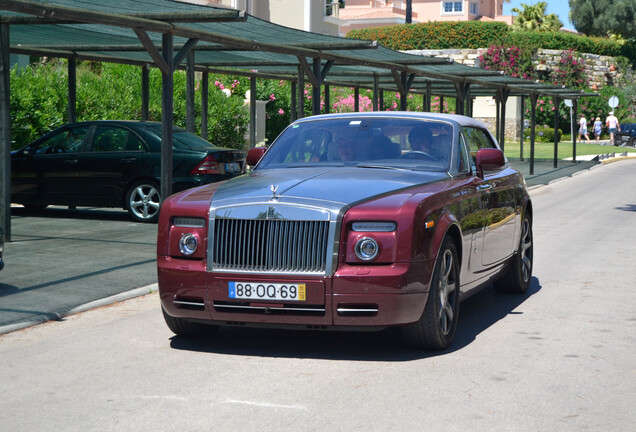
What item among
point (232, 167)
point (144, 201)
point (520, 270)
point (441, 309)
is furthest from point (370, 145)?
point (144, 201)

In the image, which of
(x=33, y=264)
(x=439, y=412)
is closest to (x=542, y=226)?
(x=33, y=264)

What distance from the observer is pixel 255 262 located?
653 cm

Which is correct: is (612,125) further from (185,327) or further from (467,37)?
(185,327)

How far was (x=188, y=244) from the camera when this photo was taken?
6742mm

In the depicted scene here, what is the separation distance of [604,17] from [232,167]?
77.0 m

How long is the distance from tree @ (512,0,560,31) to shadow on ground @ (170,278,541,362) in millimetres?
86222

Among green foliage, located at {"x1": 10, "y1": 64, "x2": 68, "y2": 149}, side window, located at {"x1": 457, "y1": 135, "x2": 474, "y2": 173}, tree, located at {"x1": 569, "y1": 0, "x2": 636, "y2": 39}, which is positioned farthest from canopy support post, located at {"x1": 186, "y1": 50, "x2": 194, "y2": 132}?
tree, located at {"x1": 569, "y1": 0, "x2": 636, "y2": 39}

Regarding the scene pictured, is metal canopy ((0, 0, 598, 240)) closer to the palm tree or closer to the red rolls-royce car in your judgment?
the red rolls-royce car

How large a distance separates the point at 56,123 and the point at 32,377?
53.1 ft

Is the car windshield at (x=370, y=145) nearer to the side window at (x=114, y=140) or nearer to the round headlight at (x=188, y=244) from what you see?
the round headlight at (x=188, y=244)

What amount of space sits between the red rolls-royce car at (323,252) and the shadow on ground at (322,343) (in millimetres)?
150

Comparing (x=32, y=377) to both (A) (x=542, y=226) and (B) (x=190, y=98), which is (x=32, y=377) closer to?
(B) (x=190, y=98)

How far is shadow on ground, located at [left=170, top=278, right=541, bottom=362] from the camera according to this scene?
6.81 m

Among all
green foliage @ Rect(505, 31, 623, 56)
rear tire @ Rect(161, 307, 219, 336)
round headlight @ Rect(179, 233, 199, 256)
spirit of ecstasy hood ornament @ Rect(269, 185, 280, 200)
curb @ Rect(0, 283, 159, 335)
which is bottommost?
curb @ Rect(0, 283, 159, 335)
